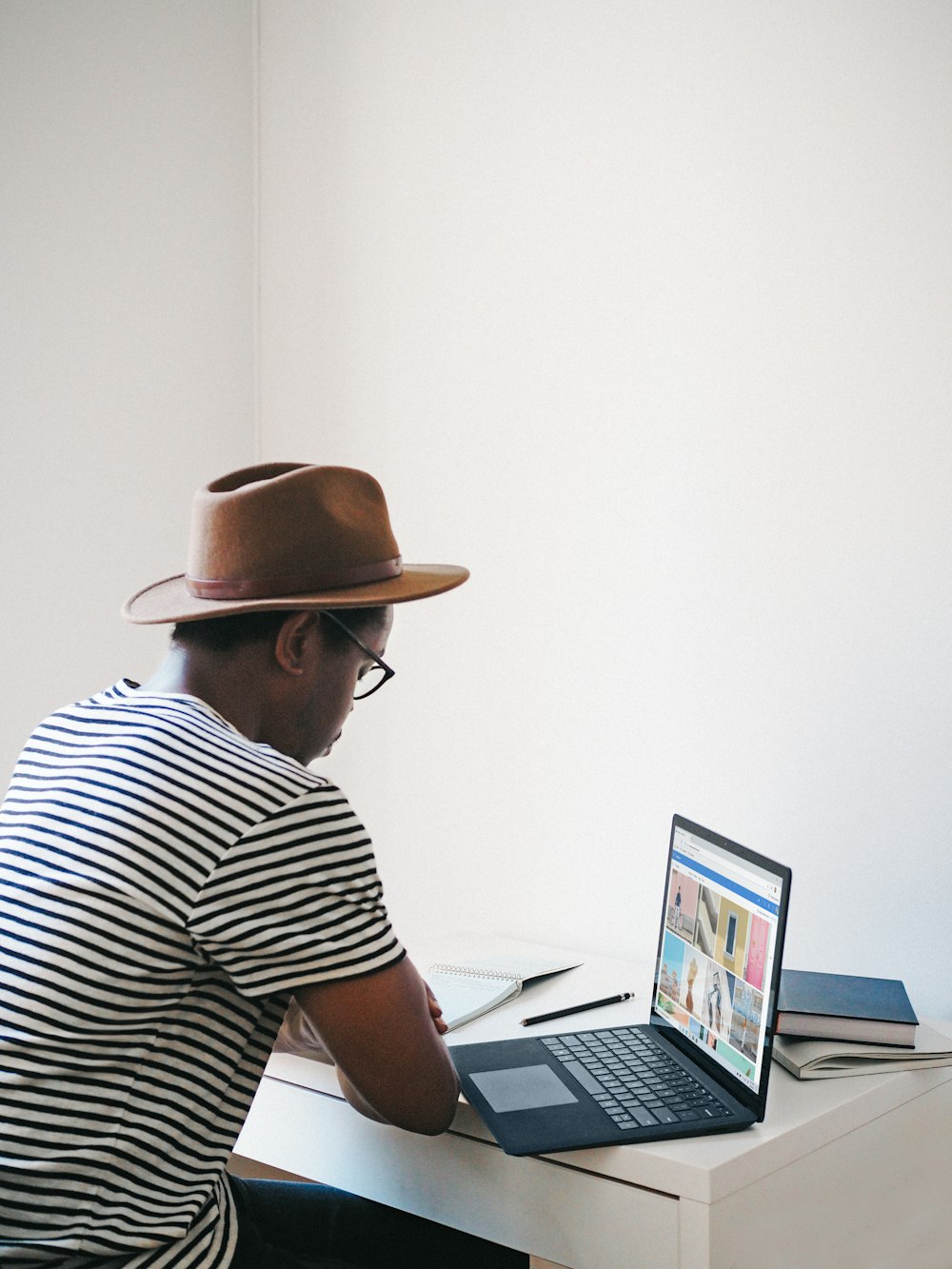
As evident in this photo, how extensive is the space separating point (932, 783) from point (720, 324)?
72cm

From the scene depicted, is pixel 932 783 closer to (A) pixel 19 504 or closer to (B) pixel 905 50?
(B) pixel 905 50

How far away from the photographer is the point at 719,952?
1.29 meters

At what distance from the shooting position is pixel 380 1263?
50.3 inches

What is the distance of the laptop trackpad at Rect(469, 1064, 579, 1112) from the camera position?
48.4 inches

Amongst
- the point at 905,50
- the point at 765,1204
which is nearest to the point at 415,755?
the point at 765,1204

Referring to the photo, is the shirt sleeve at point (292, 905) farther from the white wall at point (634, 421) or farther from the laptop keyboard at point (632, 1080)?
the white wall at point (634, 421)

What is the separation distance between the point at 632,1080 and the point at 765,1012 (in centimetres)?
19

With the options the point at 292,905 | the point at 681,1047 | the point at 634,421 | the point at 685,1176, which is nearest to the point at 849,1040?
the point at 681,1047

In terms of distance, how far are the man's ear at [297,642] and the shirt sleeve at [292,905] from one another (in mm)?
197

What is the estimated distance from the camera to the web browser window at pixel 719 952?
1.19 meters

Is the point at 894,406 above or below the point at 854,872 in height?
above

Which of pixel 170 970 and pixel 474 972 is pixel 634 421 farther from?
pixel 170 970

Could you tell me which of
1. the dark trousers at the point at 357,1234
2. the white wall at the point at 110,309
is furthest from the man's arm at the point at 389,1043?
the white wall at the point at 110,309

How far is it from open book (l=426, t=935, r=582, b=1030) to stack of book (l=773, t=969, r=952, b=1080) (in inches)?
14.9
